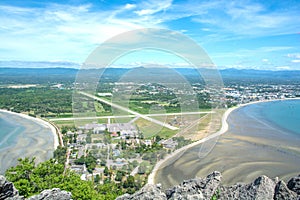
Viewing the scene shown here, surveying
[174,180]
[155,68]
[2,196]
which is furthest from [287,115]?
[2,196]

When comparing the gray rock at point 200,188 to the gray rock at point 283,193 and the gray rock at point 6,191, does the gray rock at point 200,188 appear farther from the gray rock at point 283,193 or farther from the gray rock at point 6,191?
the gray rock at point 6,191

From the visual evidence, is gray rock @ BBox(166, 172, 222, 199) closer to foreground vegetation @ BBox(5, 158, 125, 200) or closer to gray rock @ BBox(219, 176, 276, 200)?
gray rock @ BBox(219, 176, 276, 200)

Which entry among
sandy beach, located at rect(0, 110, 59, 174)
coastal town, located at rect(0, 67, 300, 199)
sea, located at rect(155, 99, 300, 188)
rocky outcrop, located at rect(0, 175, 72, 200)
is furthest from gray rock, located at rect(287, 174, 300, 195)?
sandy beach, located at rect(0, 110, 59, 174)

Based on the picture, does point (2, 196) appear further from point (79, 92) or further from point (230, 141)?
point (230, 141)

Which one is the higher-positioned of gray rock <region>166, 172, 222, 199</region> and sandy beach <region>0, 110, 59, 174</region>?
gray rock <region>166, 172, 222, 199</region>

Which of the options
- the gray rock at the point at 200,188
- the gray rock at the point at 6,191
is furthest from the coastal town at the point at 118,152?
the gray rock at the point at 6,191

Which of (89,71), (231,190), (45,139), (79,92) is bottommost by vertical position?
(45,139)

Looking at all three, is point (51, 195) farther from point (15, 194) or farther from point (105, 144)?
point (105, 144)
